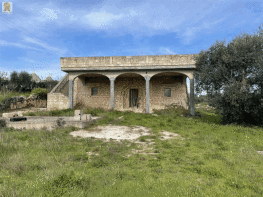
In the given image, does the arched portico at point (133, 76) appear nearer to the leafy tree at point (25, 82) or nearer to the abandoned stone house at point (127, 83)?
the abandoned stone house at point (127, 83)

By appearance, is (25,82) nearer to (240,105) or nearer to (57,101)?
(57,101)

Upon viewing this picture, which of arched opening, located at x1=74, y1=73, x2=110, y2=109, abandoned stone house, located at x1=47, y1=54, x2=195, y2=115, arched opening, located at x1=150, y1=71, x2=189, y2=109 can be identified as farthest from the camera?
arched opening, located at x1=74, y1=73, x2=110, y2=109

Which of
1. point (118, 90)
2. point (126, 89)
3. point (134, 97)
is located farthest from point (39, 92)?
point (134, 97)

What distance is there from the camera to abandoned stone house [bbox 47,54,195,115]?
14719 millimetres

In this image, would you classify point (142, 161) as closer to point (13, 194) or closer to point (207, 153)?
point (207, 153)

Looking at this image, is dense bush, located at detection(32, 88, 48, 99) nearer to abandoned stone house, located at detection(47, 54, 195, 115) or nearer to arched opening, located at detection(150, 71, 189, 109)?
abandoned stone house, located at detection(47, 54, 195, 115)

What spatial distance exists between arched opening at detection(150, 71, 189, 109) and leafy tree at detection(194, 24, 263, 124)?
5.48m

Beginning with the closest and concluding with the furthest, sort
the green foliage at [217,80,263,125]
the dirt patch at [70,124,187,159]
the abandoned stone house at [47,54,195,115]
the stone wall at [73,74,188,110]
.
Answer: the dirt patch at [70,124,187,159]
the green foliage at [217,80,263,125]
the abandoned stone house at [47,54,195,115]
the stone wall at [73,74,188,110]

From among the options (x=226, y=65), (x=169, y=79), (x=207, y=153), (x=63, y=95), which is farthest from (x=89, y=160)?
(x=169, y=79)

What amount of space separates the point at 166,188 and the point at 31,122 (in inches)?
334

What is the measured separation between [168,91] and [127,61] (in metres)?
5.50

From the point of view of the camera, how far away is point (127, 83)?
1773cm

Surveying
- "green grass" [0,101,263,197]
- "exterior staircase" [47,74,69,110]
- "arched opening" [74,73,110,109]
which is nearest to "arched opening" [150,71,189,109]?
"arched opening" [74,73,110,109]

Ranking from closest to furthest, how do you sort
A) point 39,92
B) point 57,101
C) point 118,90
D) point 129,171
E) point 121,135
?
1. point 129,171
2. point 121,135
3. point 57,101
4. point 118,90
5. point 39,92
